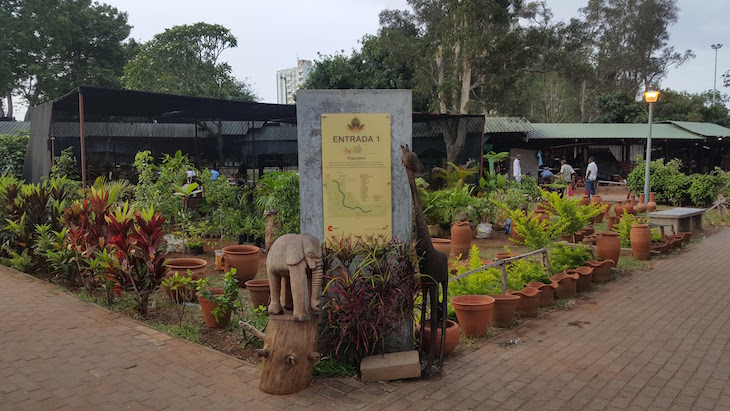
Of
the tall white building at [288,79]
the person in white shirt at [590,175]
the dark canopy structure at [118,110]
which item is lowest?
the person in white shirt at [590,175]

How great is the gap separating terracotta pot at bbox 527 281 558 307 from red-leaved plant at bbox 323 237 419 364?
2407 mm

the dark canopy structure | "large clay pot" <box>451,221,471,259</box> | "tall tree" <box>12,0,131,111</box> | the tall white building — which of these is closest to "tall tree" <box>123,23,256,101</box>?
"tall tree" <box>12,0,131,111</box>

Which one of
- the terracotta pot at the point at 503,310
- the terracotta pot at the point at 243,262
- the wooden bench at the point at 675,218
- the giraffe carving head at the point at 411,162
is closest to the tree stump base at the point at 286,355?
the giraffe carving head at the point at 411,162

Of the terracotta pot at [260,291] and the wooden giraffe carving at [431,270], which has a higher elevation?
the wooden giraffe carving at [431,270]

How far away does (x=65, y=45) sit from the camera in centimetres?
2756

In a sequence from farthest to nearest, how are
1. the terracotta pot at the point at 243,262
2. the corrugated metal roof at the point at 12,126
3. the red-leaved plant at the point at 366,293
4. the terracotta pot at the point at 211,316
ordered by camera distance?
the corrugated metal roof at the point at 12,126 < the terracotta pot at the point at 243,262 < the terracotta pot at the point at 211,316 < the red-leaved plant at the point at 366,293

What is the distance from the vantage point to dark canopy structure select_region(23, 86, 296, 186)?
10.5 meters

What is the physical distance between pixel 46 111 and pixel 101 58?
2044 cm

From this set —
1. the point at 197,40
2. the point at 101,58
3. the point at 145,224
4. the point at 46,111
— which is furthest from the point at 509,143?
the point at 101,58

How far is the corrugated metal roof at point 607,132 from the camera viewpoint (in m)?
22.9

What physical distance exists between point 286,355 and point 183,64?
24.6 meters

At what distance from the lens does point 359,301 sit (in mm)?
3879

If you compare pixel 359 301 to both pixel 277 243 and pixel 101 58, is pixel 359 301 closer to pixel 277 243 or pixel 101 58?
pixel 277 243

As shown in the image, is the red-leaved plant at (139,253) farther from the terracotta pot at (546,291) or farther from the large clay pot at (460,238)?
the large clay pot at (460,238)
